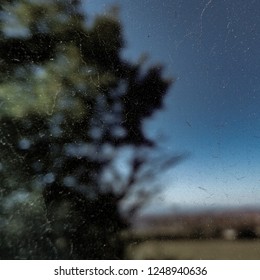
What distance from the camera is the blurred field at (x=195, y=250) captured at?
4.79ft

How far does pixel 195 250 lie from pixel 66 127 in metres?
0.76

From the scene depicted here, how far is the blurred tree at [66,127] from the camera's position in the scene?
151 cm

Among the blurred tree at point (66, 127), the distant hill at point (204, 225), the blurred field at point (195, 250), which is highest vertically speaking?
the blurred tree at point (66, 127)

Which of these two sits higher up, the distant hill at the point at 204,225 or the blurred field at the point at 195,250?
the distant hill at the point at 204,225

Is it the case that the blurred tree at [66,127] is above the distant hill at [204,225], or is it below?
above

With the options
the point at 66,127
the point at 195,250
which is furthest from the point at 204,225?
the point at 66,127

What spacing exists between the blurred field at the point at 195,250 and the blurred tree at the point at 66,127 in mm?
97

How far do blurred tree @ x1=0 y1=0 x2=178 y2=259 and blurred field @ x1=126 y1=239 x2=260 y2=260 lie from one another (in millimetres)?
97

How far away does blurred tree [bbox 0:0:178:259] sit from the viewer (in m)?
1.51

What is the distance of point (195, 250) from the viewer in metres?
1.48

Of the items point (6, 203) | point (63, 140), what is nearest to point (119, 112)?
point (63, 140)

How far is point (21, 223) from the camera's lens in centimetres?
151

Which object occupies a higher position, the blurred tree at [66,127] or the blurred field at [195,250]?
the blurred tree at [66,127]
